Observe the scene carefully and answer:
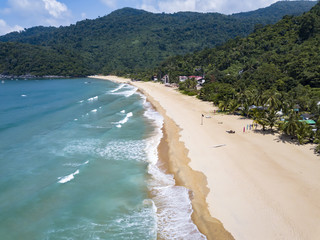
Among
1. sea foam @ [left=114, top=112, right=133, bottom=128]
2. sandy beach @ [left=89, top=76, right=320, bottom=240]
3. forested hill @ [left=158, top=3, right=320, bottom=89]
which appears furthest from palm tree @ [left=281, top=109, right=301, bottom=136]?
sea foam @ [left=114, top=112, right=133, bottom=128]

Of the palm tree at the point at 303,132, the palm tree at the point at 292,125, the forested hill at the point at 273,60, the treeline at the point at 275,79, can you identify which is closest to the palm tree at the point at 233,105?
the treeline at the point at 275,79

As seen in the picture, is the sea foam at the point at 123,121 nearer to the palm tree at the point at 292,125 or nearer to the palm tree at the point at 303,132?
the palm tree at the point at 292,125

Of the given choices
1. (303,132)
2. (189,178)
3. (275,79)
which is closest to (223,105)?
(275,79)

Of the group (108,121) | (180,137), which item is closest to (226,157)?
(180,137)

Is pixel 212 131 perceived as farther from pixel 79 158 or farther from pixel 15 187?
pixel 15 187

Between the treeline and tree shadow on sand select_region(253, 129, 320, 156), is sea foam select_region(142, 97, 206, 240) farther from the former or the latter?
the treeline

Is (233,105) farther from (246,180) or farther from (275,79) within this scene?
(246,180)

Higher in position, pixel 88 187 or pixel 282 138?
pixel 282 138
